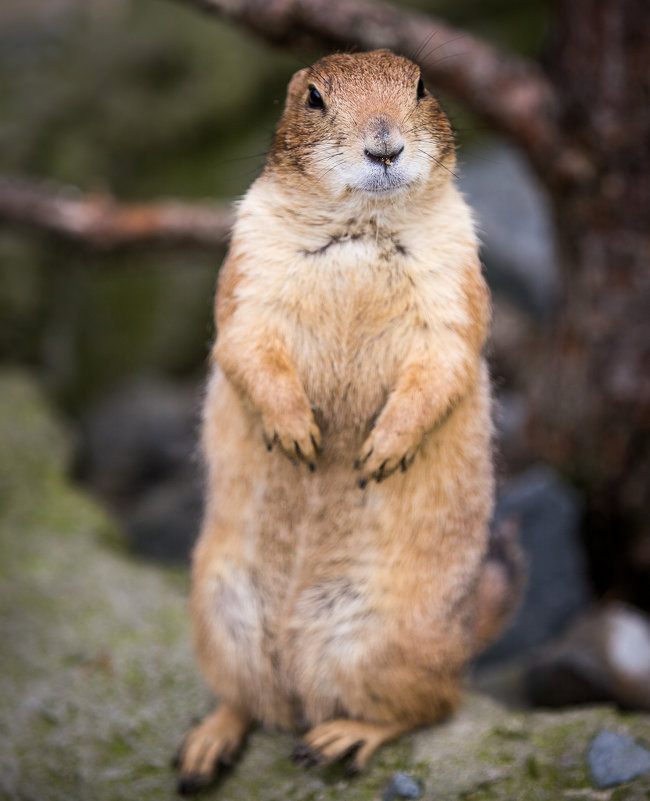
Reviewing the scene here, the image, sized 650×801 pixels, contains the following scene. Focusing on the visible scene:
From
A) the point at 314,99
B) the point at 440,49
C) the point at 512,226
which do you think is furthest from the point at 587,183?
the point at 512,226

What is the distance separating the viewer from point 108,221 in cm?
695

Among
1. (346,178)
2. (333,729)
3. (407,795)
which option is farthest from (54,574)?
(346,178)

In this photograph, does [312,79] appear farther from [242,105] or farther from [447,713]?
[242,105]

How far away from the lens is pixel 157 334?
8.78 metres

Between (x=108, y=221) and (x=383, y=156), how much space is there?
14.7 ft

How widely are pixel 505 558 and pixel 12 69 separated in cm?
626

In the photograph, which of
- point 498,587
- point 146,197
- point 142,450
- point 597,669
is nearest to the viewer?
point 498,587

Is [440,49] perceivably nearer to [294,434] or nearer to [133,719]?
[294,434]

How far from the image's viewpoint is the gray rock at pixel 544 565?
5668 mm

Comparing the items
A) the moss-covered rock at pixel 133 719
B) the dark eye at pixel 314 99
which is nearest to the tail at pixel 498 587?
the moss-covered rock at pixel 133 719

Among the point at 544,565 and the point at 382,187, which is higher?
the point at 382,187

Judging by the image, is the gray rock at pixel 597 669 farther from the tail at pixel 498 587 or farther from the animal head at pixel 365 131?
the animal head at pixel 365 131

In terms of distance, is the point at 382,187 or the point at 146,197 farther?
the point at 146,197

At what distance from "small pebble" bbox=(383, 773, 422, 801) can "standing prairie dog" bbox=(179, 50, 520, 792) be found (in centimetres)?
14
